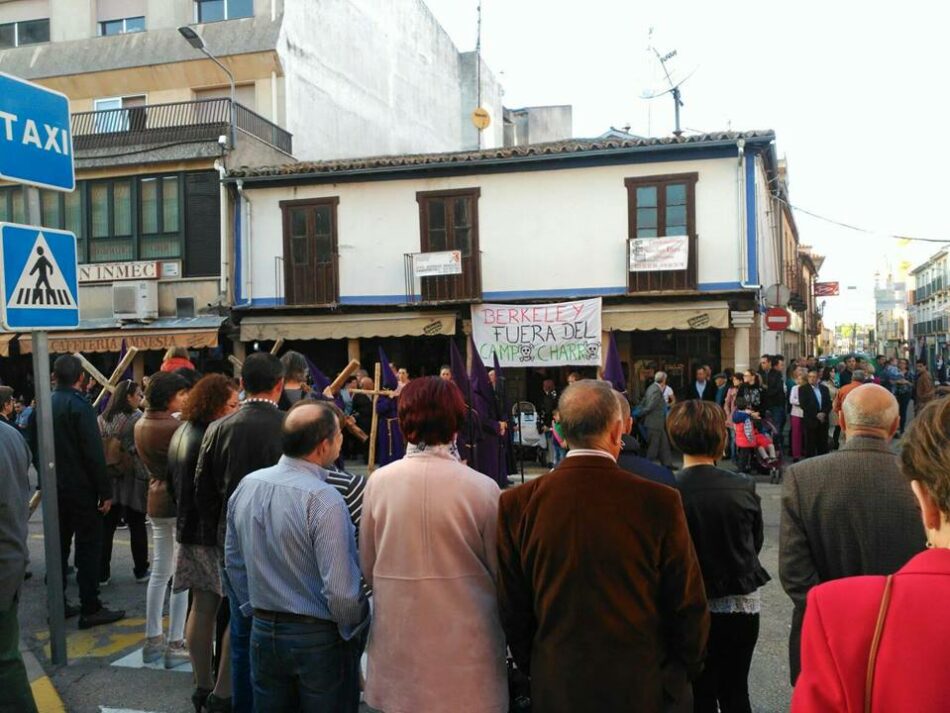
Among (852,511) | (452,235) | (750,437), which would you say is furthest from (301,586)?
(452,235)

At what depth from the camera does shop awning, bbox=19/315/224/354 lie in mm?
18625

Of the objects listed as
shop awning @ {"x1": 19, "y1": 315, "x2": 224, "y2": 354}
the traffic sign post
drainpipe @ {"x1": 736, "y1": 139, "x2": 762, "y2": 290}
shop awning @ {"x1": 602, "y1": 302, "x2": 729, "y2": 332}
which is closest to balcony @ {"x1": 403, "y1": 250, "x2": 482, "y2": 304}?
shop awning @ {"x1": 602, "y1": 302, "x2": 729, "y2": 332}

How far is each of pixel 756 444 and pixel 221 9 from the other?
749 inches

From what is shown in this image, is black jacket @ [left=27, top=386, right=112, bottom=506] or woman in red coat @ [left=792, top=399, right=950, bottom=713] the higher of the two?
woman in red coat @ [left=792, top=399, right=950, bottom=713]

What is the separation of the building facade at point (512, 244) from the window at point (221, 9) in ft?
20.8

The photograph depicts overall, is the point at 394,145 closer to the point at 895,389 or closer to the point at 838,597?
the point at 895,389

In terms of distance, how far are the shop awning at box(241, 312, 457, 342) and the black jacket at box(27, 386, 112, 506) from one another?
12072 millimetres

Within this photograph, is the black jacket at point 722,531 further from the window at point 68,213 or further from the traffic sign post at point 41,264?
the window at point 68,213

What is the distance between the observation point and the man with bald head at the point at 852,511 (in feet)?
10.5

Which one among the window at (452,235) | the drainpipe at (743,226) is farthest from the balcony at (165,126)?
the drainpipe at (743,226)

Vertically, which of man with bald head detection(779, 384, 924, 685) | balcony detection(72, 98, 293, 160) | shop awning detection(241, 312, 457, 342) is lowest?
man with bald head detection(779, 384, 924, 685)

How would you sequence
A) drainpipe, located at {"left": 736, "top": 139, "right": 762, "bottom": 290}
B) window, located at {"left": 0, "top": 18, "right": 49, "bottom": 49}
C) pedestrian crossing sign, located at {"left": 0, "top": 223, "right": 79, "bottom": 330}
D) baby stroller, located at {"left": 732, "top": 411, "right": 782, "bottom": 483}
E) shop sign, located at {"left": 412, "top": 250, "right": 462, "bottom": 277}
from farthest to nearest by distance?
window, located at {"left": 0, "top": 18, "right": 49, "bottom": 49} → shop sign, located at {"left": 412, "top": 250, "right": 462, "bottom": 277} → drainpipe, located at {"left": 736, "top": 139, "right": 762, "bottom": 290} → baby stroller, located at {"left": 732, "top": 411, "right": 782, "bottom": 483} → pedestrian crossing sign, located at {"left": 0, "top": 223, "right": 79, "bottom": 330}

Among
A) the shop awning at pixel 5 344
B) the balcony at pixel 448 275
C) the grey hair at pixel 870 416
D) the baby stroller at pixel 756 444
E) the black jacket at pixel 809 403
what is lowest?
the baby stroller at pixel 756 444

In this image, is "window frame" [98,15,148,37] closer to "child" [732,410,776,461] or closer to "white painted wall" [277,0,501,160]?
"white painted wall" [277,0,501,160]
